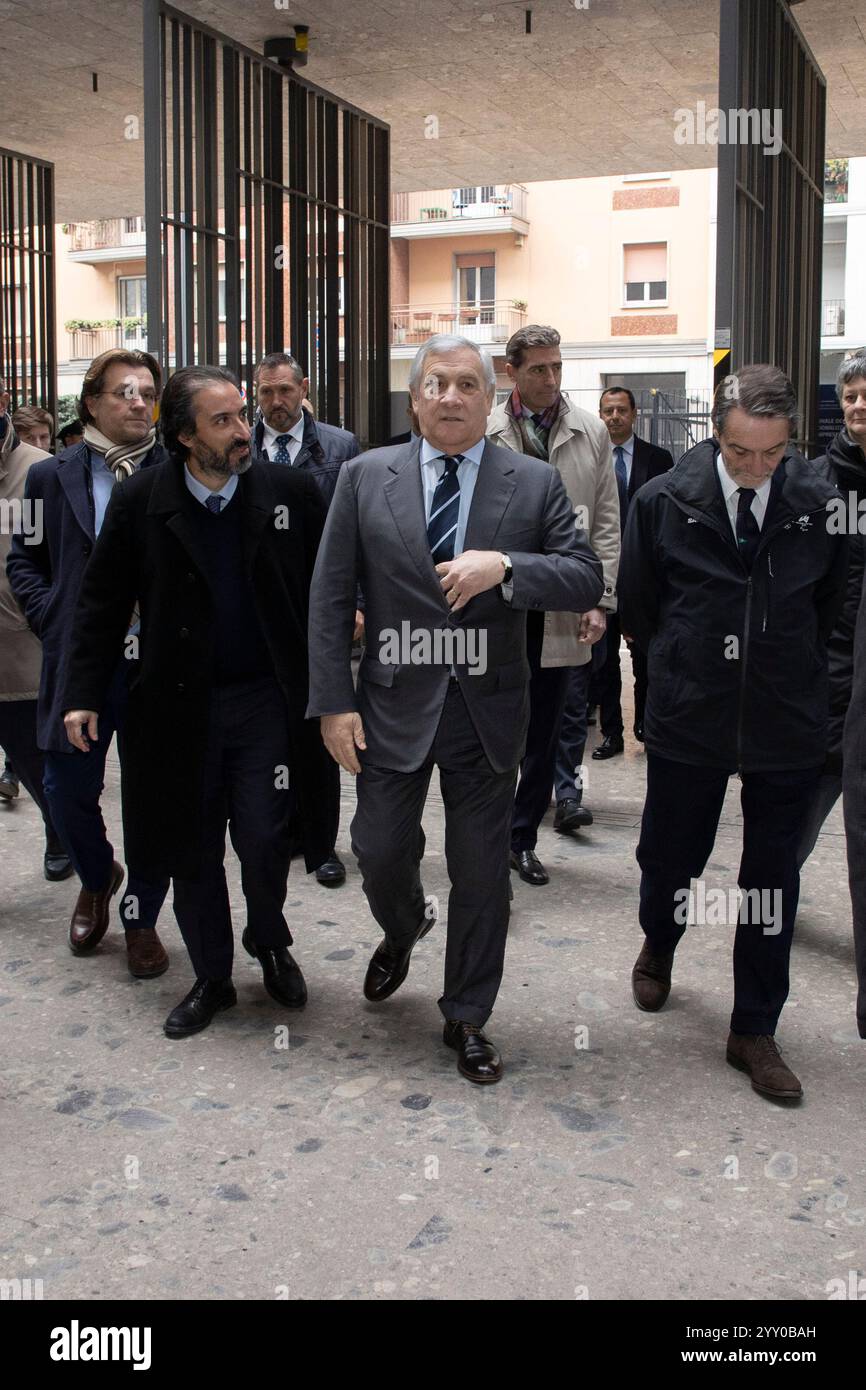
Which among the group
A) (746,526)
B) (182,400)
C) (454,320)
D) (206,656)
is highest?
(454,320)

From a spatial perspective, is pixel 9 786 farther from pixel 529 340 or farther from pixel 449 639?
pixel 449 639

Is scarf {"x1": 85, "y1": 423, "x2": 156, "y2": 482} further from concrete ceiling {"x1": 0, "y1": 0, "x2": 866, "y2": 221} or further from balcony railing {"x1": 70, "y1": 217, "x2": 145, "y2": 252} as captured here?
balcony railing {"x1": 70, "y1": 217, "x2": 145, "y2": 252}

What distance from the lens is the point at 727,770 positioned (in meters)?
3.98

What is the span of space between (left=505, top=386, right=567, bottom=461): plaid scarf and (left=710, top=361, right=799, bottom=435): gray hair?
6.39ft

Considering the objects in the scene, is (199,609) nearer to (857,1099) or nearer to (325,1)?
(857,1099)

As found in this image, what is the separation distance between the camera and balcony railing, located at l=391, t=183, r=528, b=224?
113ft

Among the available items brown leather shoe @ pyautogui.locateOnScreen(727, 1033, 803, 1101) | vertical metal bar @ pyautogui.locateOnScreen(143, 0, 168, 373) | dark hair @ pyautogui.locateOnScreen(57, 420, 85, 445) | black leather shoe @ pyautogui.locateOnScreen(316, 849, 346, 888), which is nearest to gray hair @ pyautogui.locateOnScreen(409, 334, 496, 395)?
brown leather shoe @ pyautogui.locateOnScreen(727, 1033, 803, 1101)

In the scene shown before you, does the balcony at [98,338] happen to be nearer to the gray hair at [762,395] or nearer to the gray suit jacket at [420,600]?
the gray suit jacket at [420,600]

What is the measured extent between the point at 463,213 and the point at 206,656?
109 ft

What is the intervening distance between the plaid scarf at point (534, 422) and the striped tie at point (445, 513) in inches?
70.9

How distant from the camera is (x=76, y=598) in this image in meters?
4.79

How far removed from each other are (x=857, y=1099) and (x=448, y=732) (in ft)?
4.73

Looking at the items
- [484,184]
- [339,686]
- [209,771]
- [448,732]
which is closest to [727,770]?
[448,732]

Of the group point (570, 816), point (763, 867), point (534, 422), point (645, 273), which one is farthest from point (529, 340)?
point (645, 273)
